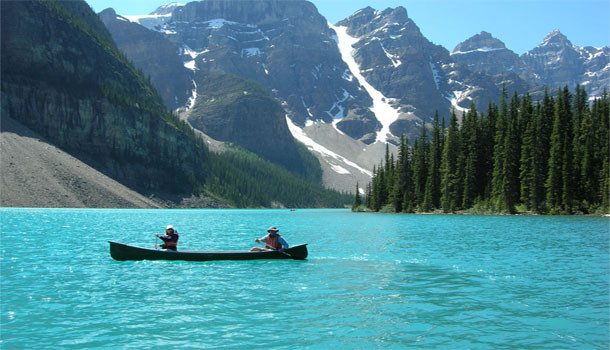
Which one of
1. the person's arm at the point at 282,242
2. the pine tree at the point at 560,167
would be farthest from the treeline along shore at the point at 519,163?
the person's arm at the point at 282,242

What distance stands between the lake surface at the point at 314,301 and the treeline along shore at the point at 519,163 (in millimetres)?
57803

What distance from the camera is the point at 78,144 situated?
185875mm

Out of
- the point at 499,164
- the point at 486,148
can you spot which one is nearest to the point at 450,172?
the point at 486,148

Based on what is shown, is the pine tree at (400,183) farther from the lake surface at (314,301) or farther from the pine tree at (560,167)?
the lake surface at (314,301)

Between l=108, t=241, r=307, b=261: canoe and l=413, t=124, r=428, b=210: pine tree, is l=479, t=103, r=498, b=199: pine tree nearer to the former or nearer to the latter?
l=413, t=124, r=428, b=210: pine tree

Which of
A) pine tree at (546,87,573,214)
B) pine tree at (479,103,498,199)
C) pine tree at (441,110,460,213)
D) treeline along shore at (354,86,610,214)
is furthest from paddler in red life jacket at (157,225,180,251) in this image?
pine tree at (479,103,498,199)

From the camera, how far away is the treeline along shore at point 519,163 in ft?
309

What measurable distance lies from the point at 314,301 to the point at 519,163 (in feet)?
313

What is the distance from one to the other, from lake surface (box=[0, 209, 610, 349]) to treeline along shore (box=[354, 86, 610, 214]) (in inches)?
2276

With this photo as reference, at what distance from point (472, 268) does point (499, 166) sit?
262 ft

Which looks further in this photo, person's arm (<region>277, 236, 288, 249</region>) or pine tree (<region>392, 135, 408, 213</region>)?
pine tree (<region>392, 135, 408, 213</region>)

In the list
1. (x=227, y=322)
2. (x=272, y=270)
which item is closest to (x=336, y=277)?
(x=272, y=270)

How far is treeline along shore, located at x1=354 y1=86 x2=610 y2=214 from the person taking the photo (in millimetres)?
94062

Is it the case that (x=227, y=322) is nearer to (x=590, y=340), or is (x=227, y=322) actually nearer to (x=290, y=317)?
(x=290, y=317)
